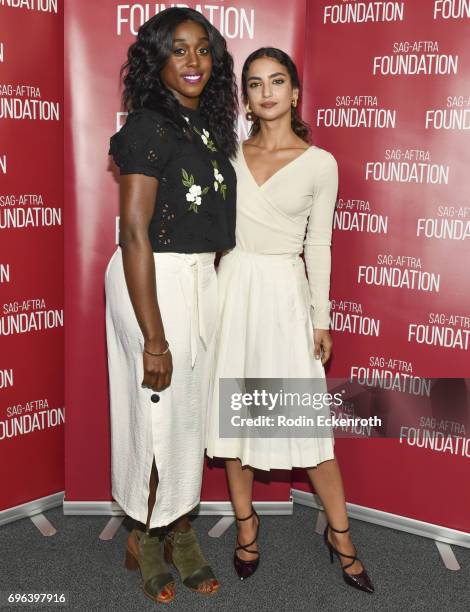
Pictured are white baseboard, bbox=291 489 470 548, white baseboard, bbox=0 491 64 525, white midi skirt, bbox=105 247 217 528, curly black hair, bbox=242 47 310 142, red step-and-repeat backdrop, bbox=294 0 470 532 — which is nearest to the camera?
white midi skirt, bbox=105 247 217 528

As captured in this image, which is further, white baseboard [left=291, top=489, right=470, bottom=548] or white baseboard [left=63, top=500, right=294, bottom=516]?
white baseboard [left=63, top=500, right=294, bottom=516]

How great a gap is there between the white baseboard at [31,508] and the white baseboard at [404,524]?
3.60 feet

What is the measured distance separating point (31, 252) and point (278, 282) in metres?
1.07

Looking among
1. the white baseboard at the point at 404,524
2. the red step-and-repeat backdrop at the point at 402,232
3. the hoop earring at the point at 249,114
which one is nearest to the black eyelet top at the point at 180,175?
the hoop earring at the point at 249,114

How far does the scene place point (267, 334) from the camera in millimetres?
2428

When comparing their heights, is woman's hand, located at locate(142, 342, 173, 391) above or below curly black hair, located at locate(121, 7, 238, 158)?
below

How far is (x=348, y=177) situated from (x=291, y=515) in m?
1.46

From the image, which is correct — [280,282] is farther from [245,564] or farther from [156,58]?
[245,564]

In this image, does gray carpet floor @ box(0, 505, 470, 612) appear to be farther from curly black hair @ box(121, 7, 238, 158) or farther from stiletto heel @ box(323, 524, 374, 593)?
curly black hair @ box(121, 7, 238, 158)

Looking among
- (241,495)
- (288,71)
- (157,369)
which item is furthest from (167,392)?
(288,71)

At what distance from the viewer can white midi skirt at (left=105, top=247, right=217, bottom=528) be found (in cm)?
217

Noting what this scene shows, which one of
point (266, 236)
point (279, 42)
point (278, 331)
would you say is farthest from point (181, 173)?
point (279, 42)

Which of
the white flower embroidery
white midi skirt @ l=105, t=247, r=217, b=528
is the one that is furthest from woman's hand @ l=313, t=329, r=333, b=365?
the white flower embroidery

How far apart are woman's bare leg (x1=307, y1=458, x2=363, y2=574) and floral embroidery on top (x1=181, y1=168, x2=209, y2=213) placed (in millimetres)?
1065
